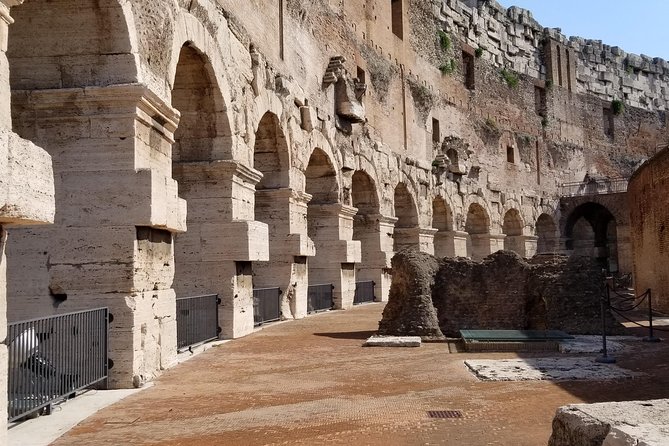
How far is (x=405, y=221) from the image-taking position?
1975 centimetres

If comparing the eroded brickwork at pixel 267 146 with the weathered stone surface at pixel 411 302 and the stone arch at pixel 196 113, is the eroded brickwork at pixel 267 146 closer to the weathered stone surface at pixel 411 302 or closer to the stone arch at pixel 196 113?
the stone arch at pixel 196 113

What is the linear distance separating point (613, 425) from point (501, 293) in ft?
23.4

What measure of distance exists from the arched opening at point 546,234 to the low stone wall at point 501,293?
62.9ft

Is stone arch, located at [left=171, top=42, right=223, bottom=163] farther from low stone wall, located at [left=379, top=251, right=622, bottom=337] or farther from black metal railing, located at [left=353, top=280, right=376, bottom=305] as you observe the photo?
black metal railing, located at [left=353, top=280, right=376, bottom=305]

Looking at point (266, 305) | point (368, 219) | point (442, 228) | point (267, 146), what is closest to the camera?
point (266, 305)

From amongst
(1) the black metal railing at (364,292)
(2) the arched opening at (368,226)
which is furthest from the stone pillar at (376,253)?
(1) the black metal railing at (364,292)

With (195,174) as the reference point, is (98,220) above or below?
below

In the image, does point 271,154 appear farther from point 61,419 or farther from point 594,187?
point 594,187

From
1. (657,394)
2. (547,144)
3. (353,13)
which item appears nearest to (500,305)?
(657,394)

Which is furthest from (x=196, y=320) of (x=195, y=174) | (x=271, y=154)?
(x=271, y=154)

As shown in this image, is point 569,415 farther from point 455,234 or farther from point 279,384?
point 455,234

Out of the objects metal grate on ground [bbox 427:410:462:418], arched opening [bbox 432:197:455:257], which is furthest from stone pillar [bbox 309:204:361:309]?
metal grate on ground [bbox 427:410:462:418]

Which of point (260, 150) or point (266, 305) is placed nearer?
point (266, 305)

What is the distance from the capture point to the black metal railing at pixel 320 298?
565 inches
